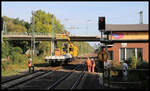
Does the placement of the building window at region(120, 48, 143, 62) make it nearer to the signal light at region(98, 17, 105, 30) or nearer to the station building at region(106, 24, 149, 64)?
the station building at region(106, 24, 149, 64)

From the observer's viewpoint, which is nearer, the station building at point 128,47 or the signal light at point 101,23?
→ the signal light at point 101,23

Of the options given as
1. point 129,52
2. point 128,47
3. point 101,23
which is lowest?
point 129,52

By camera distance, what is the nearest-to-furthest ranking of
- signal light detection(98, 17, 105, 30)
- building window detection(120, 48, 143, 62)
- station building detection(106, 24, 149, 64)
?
signal light detection(98, 17, 105, 30) < station building detection(106, 24, 149, 64) < building window detection(120, 48, 143, 62)

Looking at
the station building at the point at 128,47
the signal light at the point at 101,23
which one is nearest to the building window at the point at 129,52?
the station building at the point at 128,47

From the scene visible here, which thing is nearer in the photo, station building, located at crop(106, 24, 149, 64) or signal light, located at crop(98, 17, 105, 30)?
signal light, located at crop(98, 17, 105, 30)

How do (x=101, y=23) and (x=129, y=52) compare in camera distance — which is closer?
(x=101, y=23)

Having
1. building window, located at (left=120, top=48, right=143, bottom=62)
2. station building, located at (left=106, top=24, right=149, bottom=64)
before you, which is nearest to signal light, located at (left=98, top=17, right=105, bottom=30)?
station building, located at (left=106, top=24, right=149, bottom=64)

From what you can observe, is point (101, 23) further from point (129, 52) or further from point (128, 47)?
point (129, 52)

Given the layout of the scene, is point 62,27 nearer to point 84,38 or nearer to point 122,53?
point 84,38

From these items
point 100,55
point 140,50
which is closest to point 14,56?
point 140,50

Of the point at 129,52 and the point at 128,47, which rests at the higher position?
the point at 128,47

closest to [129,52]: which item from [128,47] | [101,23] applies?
[128,47]

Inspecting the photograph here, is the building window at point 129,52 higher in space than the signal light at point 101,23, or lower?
lower

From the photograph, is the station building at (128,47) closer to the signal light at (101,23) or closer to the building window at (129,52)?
the building window at (129,52)
